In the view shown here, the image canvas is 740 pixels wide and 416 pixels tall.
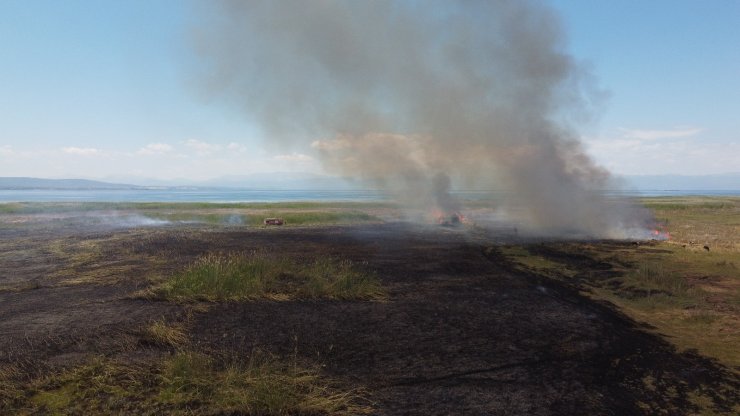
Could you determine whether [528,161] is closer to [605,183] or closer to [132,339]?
[605,183]

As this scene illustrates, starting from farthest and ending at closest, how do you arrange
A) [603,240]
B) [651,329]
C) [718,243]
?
[603,240], [718,243], [651,329]

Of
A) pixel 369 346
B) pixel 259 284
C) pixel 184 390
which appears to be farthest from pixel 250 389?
pixel 259 284

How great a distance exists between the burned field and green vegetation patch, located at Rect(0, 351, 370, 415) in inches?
1.4

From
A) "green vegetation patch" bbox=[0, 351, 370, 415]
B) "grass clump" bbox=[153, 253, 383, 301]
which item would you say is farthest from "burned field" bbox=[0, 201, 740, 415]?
"grass clump" bbox=[153, 253, 383, 301]

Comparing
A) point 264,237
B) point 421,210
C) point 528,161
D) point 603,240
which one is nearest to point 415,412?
point 264,237

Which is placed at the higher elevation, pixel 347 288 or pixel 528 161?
pixel 528 161

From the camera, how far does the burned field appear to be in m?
7.06

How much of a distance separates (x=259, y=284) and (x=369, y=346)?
653 centimetres

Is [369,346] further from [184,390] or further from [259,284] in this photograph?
[259,284]

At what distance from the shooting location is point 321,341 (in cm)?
1014

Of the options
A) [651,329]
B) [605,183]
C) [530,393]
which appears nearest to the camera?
[530,393]

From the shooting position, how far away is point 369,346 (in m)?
9.81

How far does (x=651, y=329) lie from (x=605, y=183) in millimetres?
32445

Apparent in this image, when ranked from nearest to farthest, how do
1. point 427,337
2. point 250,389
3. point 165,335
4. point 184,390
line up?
point 250,389 < point 184,390 < point 165,335 < point 427,337
